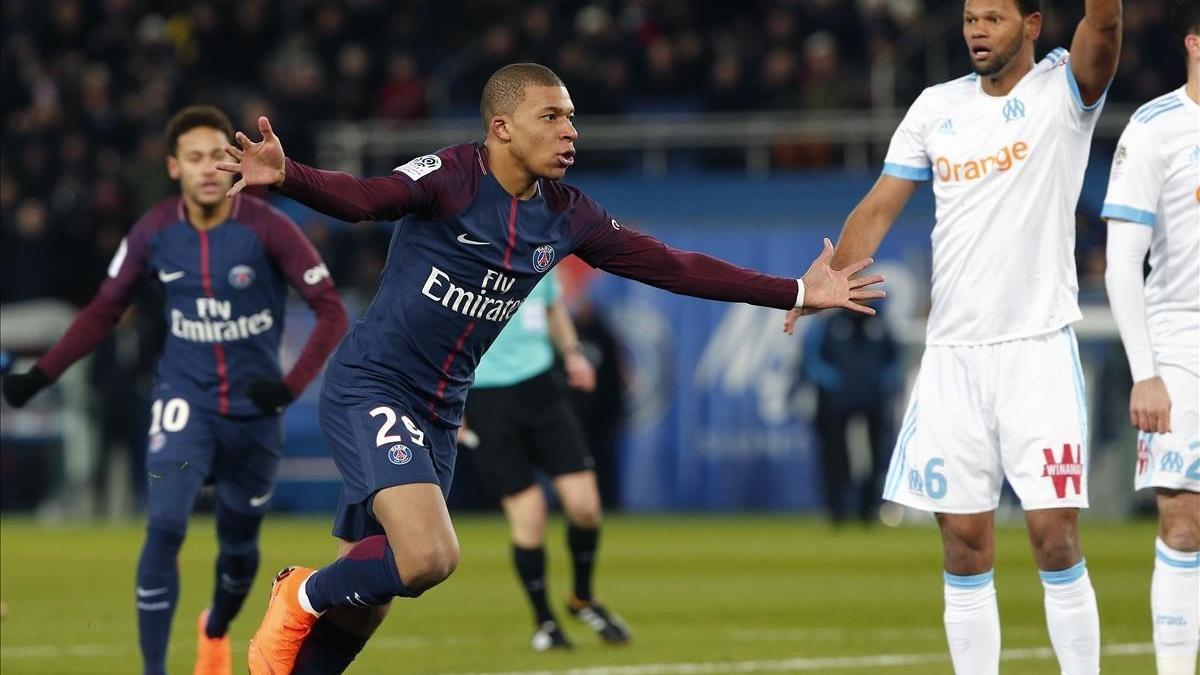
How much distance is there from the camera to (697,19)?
25.2 m

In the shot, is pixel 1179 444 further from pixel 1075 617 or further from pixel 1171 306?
pixel 1075 617

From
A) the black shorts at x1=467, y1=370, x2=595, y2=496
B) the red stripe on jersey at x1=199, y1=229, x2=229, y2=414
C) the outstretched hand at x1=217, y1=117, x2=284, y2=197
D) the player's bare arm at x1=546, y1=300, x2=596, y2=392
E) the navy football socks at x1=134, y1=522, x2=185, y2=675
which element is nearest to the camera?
the outstretched hand at x1=217, y1=117, x2=284, y2=197

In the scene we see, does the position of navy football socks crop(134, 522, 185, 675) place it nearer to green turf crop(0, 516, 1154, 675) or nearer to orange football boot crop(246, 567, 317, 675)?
green turf crop(0, 516, 1154, 675)

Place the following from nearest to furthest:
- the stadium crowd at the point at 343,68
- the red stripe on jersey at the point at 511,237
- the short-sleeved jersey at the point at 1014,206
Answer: the red stripe on jersey at the point at 511,237
the short-sleeved jersey at the point at 1014,206
the stadium crowd at the point at 343,68

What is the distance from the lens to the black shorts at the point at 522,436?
11039mm

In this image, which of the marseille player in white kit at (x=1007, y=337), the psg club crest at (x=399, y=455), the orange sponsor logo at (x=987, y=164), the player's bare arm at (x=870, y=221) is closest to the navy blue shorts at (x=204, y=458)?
the psg club crest at (x=399, y=455)

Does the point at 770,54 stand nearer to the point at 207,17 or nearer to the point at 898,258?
the point at 898,258

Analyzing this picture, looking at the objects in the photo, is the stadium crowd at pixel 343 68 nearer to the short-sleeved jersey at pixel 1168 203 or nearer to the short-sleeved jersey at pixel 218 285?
the short-sleeved jersey at pixel 218 285

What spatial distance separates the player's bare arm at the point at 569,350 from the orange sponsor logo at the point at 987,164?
3.75 metres

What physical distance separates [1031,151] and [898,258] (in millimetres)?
13794

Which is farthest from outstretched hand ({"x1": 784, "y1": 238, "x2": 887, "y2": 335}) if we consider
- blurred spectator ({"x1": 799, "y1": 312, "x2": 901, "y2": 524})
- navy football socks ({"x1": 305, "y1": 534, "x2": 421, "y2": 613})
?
blurred spectator ({"x1": 799, "y1": 312, "x2": 901, "y2": 524})

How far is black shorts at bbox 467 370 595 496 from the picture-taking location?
11039 millimetres

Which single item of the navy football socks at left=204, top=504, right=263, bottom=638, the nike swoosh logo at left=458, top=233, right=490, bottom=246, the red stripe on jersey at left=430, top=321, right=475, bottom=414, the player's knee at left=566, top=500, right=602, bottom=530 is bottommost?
the player's knee at left=566, top=500, right=602, bottom=530

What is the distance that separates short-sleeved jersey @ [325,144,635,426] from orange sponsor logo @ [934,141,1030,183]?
1.41 metres
